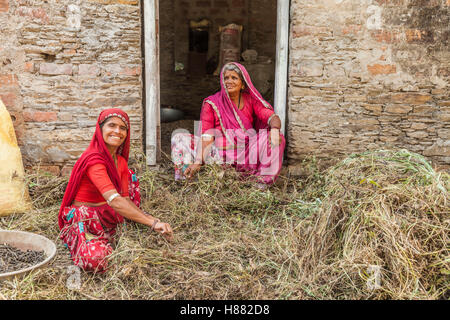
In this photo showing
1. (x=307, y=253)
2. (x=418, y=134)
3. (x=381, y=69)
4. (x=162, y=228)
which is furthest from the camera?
(x=418, y=134)

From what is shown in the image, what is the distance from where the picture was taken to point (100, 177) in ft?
9.89

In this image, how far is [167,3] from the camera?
28.2 feet

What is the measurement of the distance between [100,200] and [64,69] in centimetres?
169

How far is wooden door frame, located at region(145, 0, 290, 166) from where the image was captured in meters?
4.42

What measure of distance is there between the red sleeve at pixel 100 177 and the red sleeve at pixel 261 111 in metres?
1.92

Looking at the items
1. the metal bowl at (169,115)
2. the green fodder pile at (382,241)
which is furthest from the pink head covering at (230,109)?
the metal bowl at (169,115)

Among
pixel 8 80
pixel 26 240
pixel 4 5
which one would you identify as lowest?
pixel 26 240

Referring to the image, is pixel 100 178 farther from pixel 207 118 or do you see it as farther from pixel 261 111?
pixel 261 111

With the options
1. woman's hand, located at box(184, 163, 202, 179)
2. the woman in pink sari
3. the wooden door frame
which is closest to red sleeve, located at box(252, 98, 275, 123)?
the woman in pink sari

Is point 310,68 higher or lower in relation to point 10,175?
higher

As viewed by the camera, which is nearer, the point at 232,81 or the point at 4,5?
the point at 4,5

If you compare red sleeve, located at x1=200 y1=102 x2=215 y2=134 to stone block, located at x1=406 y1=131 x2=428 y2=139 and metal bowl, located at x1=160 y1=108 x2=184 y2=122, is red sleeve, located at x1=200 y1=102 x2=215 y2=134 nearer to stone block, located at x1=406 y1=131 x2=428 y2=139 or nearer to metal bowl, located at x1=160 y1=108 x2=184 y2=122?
stone block, located at x1=406 y1=131 x2=428 y2=139

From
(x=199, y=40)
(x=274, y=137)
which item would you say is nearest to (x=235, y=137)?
(x=274, y=137)

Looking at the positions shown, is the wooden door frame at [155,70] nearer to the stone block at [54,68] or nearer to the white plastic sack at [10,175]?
the stone block at [54,68]
